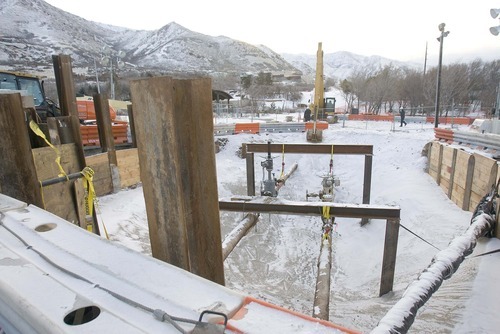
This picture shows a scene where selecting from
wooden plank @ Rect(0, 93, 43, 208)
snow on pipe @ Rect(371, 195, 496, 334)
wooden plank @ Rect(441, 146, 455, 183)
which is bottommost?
wooden plank @ Rect(441, 146, 455, 183)

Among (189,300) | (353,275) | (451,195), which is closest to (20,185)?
(189,300)

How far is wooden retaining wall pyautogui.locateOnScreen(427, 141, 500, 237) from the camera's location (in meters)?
7.30

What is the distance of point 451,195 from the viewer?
9.34 meters

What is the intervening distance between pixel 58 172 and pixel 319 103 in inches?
845

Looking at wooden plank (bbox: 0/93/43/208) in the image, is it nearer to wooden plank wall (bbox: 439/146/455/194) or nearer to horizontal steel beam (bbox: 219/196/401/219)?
horizontal steel beam (bbox: 219/196/401/219)

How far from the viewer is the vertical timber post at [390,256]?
5.60 meters

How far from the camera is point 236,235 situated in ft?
19.4

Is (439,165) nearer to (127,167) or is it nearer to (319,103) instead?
(127,167)

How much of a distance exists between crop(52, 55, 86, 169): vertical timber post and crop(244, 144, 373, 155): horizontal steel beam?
5.66 meters

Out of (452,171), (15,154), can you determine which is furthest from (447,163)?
(15,154)

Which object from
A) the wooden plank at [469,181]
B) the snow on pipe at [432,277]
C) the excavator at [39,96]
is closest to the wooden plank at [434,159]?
the wooden plank at [469,181]

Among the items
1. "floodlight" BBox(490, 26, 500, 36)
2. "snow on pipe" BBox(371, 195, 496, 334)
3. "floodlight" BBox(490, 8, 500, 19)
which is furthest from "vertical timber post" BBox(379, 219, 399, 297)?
"floodlight" BBox(490, 26, 500, 36)

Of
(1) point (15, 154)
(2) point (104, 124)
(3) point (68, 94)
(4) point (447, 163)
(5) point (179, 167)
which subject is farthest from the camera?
(4) point (447, 163)

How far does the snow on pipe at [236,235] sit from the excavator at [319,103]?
11.6m
